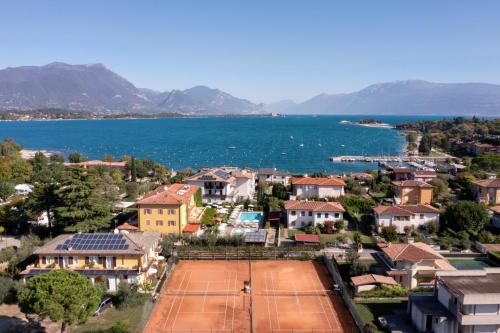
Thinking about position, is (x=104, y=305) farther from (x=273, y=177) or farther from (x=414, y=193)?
(x=273, y=177)

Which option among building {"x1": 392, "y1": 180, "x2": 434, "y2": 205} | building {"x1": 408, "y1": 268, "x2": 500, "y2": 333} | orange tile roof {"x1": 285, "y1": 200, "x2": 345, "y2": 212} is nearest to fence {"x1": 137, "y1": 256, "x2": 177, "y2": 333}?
orange tile roof {"x1": 285, "y1": 200, "x2": 345, "y2": 212}

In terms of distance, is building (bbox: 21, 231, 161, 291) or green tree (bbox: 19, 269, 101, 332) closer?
green tree (bbox: 19, 269, 101, 332)

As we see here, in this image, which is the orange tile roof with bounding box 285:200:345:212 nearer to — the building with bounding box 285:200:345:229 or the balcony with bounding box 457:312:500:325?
the building with bounding box 285:200:345:229

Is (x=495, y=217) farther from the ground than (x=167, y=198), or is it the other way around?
(x=167, y=198)

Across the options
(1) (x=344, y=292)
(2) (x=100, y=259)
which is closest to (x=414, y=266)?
(1) (x=344, y=292)

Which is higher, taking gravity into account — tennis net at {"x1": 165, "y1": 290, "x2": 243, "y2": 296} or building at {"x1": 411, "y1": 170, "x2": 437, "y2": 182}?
building at {"x1": 411, "y1": 170, "x2": 437, "y2": 182}

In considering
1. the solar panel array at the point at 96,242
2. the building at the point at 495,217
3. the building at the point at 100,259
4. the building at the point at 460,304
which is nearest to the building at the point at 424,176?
the building at the point at 495,217

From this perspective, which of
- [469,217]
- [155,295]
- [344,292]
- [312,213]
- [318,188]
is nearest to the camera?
[155,295]
